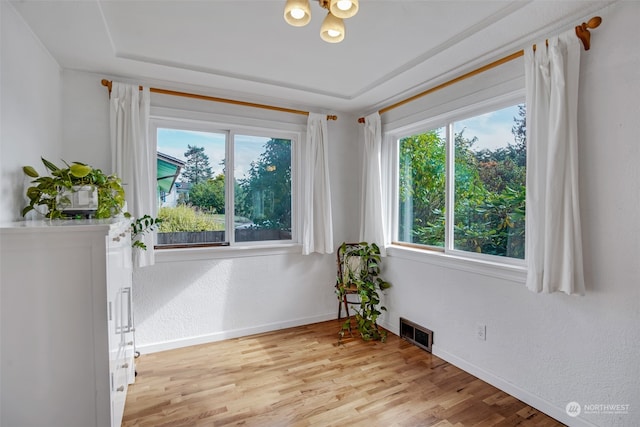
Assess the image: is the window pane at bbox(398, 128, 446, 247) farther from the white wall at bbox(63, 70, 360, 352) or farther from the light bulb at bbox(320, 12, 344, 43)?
the light bulb at bbox(320, 12, 344, 43)

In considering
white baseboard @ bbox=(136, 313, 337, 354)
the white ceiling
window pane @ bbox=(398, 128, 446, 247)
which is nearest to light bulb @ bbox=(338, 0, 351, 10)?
the white ceiling

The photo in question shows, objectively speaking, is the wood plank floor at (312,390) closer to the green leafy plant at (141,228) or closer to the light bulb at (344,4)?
the green leafy plant at (141,228)

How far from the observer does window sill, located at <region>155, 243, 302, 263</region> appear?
2846 millimetres

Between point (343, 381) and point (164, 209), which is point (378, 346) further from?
point (164, 209)

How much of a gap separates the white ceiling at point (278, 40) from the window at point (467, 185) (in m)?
0.50

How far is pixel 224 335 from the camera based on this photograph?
3078mm

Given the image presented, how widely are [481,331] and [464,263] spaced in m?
0.51

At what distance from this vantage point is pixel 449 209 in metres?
2.74

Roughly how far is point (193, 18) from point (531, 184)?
2300 mm

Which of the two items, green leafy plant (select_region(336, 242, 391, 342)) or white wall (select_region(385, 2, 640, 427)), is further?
green leafy plant (select_region(336, 242, 391, 342))

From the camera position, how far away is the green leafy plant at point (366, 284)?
3105mm

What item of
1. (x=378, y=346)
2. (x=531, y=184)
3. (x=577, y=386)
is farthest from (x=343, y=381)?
(x=531, y=184)

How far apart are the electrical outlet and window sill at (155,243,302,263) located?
1.81 m

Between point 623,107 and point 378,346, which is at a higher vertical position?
point 623,107
